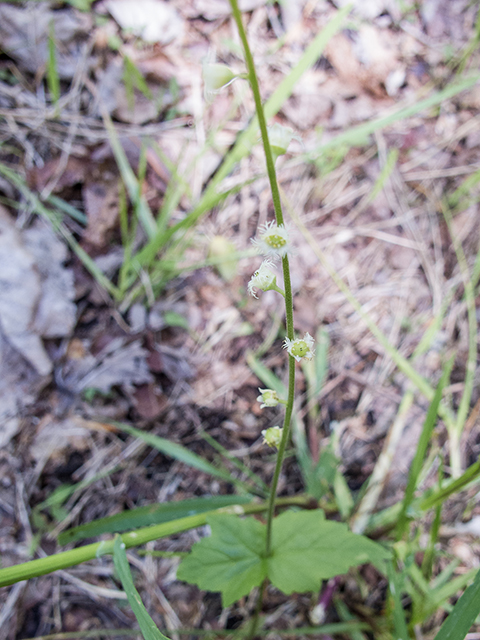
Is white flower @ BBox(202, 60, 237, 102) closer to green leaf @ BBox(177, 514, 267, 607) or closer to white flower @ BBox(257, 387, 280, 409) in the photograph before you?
white flower @ BBox(257, 387, 280, 409)

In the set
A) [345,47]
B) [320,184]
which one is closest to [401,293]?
[320,184]

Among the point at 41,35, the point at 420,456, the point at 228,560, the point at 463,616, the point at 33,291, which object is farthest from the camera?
the point at 41,35

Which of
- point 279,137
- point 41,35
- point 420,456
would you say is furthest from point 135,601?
point 41,35

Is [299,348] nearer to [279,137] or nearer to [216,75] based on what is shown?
[279,137]

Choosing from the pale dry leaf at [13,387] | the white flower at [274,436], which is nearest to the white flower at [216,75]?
the white flower at [274,436]

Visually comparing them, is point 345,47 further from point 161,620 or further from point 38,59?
point 161,620

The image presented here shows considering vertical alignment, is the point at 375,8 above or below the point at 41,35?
above
